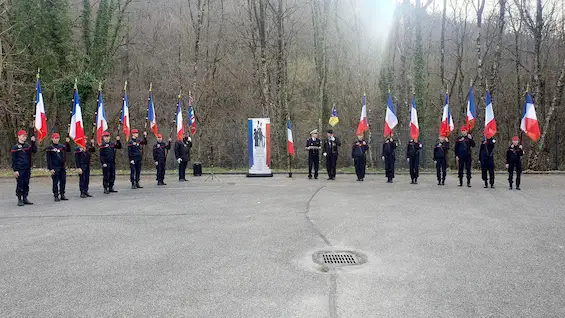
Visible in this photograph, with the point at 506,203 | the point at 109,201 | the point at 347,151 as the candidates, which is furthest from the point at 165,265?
the point at 347,151

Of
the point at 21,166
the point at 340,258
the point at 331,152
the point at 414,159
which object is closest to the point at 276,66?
the point at 331,152

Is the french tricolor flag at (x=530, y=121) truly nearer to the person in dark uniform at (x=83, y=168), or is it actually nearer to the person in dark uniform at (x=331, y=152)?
the person in dark uniform at (x=331, y=152)

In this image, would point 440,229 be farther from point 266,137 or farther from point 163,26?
point 163,26

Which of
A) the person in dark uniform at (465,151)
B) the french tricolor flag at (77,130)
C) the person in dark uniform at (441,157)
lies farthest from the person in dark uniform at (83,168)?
the person in dark uniform at (465,151)

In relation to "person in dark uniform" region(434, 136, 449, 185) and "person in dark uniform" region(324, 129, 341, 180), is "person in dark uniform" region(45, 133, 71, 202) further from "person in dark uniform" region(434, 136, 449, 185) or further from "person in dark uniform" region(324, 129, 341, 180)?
"person in dark uniform" region(434, 136, 449, 185)

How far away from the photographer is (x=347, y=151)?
28656 millimetres

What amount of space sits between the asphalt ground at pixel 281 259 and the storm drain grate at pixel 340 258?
25 cm

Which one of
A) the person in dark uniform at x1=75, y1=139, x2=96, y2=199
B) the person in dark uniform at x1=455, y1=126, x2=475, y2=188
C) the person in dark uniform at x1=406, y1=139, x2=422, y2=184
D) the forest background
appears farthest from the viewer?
the forest background

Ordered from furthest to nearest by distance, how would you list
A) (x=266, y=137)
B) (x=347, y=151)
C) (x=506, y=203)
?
(x=347, y=151)
(x=266, y=137)
(x=506, y=203)

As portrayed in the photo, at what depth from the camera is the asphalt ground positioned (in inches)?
188

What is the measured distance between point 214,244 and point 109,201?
22.3 feet

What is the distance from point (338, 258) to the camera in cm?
655

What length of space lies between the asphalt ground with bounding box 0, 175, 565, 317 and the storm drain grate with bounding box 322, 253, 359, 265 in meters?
0.25

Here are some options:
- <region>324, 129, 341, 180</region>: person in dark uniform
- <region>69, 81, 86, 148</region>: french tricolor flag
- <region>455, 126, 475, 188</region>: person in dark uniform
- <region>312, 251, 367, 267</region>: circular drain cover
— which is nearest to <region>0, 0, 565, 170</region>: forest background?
<region>324, 129, 341, 180</region>: person in dark uniform
